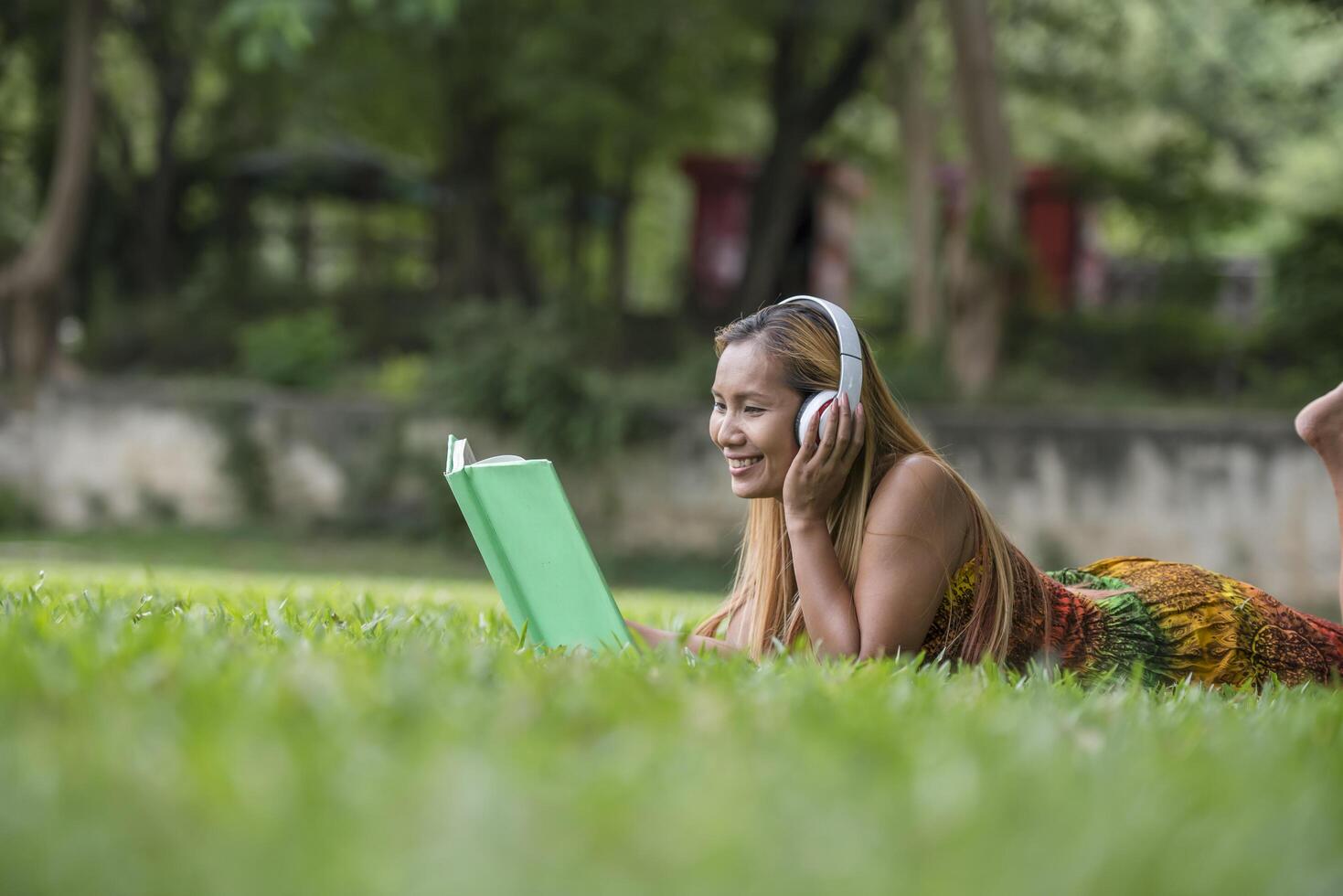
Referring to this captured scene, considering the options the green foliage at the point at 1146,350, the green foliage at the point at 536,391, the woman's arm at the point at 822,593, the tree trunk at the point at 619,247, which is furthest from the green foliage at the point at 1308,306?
the woman's arm at the point at 822,593

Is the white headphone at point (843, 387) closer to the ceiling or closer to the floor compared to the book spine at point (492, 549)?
closer to the ceiling

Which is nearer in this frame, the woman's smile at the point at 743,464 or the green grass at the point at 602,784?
the green grass at the point at 602,784

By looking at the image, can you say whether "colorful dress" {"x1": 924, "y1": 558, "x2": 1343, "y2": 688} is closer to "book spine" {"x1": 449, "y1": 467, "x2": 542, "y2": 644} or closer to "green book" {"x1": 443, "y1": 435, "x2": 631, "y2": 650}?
"green book" {"x1": 443, "y1": 435, "x2": 631, "y2": 650}

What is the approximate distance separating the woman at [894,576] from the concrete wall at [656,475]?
975cm

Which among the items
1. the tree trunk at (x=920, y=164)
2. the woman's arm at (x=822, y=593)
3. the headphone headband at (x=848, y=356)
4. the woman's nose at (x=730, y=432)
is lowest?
the woman's arm at (x=822, y=593)

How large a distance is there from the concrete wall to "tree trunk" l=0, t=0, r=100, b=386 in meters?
1.45

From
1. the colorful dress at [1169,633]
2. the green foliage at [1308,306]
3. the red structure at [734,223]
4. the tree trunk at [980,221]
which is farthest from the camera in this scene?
the red structure at [734,223]

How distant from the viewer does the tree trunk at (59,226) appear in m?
17.7

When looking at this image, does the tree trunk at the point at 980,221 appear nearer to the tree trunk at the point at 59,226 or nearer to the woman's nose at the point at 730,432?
the tree trunk at the point at 59,226

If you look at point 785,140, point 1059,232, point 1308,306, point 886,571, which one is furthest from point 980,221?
point 886,571

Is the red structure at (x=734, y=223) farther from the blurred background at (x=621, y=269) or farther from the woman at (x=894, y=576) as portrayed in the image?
the woman at (x=894, y=576)

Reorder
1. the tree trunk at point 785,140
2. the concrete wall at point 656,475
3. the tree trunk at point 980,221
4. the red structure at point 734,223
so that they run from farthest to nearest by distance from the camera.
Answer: the red structure at point 734,223, the tree trunk at point 785,140, the tree trunk at point 980,221, the concrete wall at point 656,475

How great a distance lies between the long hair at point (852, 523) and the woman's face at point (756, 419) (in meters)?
0.04

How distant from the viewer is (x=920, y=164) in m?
17.7
